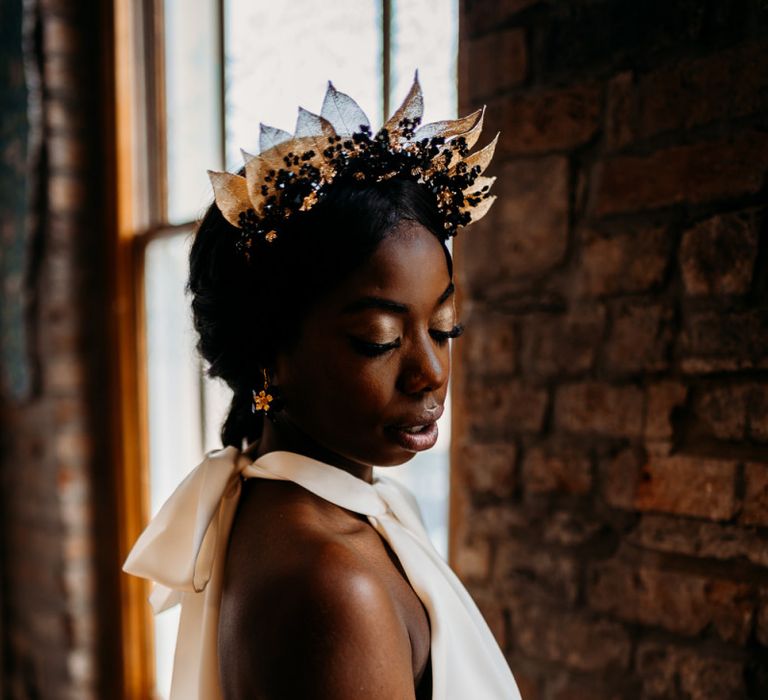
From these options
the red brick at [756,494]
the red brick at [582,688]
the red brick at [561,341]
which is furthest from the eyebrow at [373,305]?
the red brick at [582,688]

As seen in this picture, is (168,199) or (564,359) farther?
(168,199)

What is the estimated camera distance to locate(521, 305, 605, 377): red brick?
1253 millimetres

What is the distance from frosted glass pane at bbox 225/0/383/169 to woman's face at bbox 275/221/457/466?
36.6 inches

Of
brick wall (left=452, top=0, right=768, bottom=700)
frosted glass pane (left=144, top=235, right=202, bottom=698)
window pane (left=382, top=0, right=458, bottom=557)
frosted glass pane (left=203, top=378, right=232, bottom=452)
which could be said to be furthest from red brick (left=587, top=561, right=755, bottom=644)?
frosted glass pane (left=144, top=235, right=202, bottom=698)

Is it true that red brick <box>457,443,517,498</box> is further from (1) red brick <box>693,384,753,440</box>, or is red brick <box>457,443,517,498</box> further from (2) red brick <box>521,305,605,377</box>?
(1) red brick <box>693,384,753,440</box>

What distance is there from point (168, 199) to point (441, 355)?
170 cm

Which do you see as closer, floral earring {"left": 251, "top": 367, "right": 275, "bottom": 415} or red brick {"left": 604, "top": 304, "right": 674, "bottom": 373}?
floral earring {"left": 251, "top": 367, "right": 275, "bottom": 415}

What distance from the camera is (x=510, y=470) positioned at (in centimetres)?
136

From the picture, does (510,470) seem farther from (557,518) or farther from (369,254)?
(369,254)

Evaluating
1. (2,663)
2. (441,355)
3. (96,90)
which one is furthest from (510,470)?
(2,663)

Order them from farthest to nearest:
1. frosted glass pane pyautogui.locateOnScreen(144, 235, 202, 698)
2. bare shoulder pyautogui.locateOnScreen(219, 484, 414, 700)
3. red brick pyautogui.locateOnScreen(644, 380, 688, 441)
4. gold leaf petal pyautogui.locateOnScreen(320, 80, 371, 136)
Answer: frosted glass pane pyautogui.locateOnScreen(144, 235, 202, 698) < red brick pyautogui.locateOnScreen(644, 380, 688, 441) < gold leaf petal pyautogui.locateOnScreen(320, 80, 371, 136) < bare shoulder pyautogui.locateOnScreen(219, 484, 414, 700)

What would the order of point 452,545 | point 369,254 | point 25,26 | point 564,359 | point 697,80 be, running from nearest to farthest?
point 369,254, point 697,80, point 564,359, point 452,545, point 25,26

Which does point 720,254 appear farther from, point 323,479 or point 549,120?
point 323,479

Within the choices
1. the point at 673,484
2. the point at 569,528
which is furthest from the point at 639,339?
the point at 569,528
